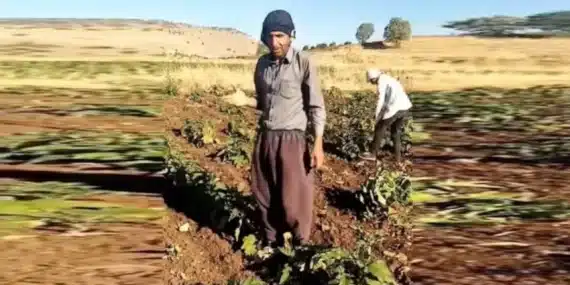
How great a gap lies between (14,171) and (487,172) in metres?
6.75

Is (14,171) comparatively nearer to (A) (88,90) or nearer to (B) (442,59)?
(A) (88,90)

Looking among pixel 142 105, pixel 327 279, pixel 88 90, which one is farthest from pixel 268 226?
Result: pixel 88 90

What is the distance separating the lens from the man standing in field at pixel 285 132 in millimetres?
9039

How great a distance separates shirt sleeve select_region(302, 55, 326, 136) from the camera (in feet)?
29.7

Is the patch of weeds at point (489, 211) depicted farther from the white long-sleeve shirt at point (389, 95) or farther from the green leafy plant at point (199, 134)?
the green leafy plant at point (199, 134)

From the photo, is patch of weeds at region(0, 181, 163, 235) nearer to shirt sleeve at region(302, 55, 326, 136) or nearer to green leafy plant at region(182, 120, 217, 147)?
shirt sleeve at region(302, 55, 326, 136)

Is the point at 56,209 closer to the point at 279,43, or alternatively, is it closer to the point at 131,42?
the point at 279,43

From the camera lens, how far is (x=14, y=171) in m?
14.6

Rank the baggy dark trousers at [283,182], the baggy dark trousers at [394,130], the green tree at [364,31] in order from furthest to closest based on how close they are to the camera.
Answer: the green tree at [364,31]
the baggy dark trousers at [394,130]
the baggy dark trousers at [283,182]

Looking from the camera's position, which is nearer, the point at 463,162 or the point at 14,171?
the point at 14,171

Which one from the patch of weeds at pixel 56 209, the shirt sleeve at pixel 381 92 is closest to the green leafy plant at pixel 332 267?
the patch of weeds at pixel 56 209

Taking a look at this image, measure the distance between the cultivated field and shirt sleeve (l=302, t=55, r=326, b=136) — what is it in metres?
1.11

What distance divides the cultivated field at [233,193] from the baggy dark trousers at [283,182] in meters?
0.32

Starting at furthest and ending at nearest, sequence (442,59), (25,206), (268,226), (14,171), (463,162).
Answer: (442,59), (463,162), (14,171), (25,206), (268,226)
